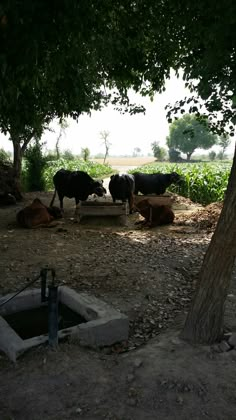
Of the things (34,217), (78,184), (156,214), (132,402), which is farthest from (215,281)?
(78,184)

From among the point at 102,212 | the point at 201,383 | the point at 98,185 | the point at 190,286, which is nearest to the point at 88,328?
the point at 201,383

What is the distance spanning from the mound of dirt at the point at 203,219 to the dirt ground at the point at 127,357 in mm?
2492

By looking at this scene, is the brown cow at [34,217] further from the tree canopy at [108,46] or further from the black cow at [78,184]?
the tree canopy at [108,46]

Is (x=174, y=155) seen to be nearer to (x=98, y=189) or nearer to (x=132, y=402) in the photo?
(x=98, y=189)

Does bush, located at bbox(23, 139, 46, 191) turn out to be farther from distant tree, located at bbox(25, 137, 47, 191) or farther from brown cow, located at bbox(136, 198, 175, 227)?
brown cow, located at bbox(136, 198, 175, 227)

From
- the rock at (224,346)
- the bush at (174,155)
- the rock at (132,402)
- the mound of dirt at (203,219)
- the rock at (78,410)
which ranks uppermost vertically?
the bush at (174,155)

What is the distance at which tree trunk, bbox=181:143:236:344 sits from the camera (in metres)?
3.64

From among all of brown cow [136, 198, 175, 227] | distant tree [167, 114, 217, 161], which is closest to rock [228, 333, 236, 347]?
brown cow [136, 198, 175, 227]

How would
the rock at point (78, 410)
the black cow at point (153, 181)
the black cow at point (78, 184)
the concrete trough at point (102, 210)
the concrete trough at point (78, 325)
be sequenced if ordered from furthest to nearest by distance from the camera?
the black cow at point (153, 181) < the black cow at point (78, 184) < the concrete trough at point (102, 210) < the concrete trough at point (78, 325) < the rock at point (78, 410)

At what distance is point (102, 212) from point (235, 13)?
782 cm

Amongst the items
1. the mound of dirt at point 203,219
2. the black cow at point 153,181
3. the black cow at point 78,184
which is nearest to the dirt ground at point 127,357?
the mound of dirt at point 203,219

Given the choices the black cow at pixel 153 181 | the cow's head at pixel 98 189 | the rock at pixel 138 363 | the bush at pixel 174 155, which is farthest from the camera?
the bush at pixel 174 155

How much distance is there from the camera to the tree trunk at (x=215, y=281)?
364 cm

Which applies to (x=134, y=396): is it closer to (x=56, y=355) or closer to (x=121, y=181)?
(x=56, y=355)
